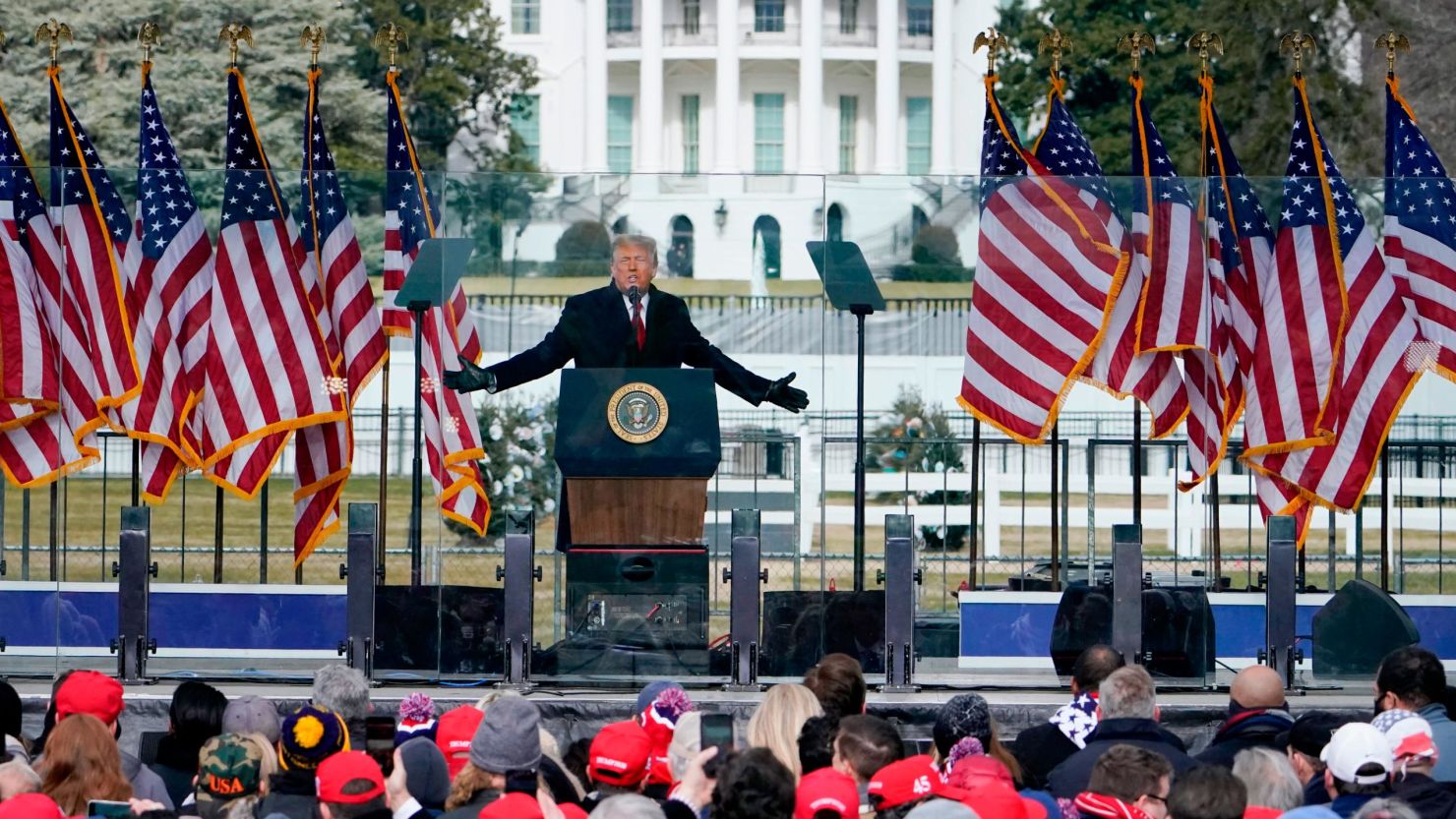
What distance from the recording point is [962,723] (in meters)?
10.1

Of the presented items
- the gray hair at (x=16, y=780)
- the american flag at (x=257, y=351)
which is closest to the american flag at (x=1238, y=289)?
the american flag at (x=257, y=351)

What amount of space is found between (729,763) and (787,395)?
742cm

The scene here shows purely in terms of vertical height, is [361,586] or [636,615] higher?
[361,586]

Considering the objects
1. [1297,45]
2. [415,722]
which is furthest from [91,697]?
[1297,45]

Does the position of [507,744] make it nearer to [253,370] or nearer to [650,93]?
[253,370]

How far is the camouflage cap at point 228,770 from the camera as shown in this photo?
9078 mm

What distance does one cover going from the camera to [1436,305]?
16031 millimetres

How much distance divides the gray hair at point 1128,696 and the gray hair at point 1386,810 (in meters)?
2.23

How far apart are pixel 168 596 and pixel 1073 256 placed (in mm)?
5834

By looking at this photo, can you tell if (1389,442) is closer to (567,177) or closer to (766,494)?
(766,494)

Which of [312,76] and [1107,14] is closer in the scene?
[312,76]

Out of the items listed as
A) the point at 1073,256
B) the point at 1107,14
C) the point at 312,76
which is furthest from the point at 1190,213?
the point at 1107,14

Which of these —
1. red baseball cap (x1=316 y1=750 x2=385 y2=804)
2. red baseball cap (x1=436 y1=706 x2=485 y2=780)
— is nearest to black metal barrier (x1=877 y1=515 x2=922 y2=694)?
red baseball cap (x1=436 y1=706 x2=485 y2=780)

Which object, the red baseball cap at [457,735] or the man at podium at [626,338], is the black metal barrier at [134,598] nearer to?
the man at podium at [626,338]
